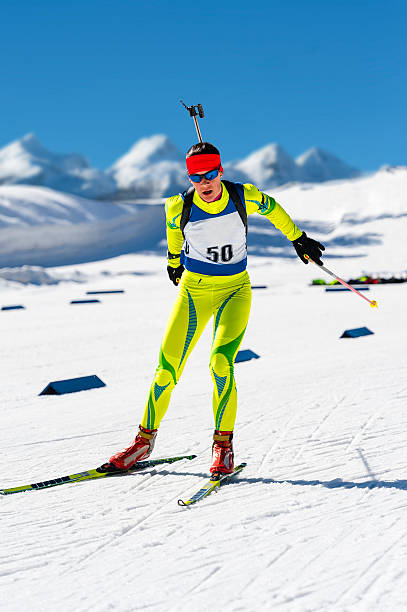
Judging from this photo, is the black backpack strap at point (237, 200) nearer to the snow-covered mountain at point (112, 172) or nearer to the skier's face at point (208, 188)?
the skier's face at point (208, 188)

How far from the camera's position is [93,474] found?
3428 mm

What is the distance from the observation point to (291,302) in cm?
1266

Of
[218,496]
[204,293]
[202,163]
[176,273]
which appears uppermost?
[202,163]

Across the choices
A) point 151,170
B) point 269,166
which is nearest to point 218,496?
point 151,170

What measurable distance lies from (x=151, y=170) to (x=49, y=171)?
11386 millimetres

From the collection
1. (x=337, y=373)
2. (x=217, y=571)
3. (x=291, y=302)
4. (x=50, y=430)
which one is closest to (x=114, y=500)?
(x=217, y=571)

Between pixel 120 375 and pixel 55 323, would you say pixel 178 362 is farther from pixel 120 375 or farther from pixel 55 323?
pixel 55 323

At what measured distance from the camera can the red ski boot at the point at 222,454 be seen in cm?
334

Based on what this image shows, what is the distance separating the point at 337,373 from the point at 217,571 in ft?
12.9

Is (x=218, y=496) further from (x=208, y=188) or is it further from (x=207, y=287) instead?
(x=208, y=188)

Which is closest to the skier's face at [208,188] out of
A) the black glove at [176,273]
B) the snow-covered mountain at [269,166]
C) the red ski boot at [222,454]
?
the black glove at [176,273]

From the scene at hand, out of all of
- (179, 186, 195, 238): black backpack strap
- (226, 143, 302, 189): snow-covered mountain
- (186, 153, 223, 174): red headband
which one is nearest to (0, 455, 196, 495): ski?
(179, 186, 195, 238): black backpack strap

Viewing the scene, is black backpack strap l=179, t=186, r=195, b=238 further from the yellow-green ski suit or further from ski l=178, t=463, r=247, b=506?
ski l=178, t=463, r=247, b=506

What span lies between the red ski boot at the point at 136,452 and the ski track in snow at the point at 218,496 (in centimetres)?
9
